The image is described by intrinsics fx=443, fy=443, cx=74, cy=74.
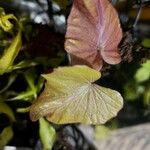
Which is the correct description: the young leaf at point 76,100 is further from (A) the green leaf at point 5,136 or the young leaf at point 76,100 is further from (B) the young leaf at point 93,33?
(A) the green leaf at point 5,136

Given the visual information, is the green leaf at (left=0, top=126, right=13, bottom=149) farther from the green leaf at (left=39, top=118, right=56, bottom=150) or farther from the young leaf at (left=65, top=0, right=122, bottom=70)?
the young leaf at (left=65, top=0, right=122, bottom=70)

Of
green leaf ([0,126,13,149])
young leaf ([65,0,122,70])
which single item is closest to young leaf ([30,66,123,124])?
young leaf ([65,0,122,70])

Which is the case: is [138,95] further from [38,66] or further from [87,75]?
[87,75]

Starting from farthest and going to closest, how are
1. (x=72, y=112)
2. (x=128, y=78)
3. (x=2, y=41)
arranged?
(x=128, y=78)
(x=2, y=41)
(x=72, y=112)

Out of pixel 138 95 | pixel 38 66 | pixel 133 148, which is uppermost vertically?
pixel 38 66

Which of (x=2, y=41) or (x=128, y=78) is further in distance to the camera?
(x=128, y=78)

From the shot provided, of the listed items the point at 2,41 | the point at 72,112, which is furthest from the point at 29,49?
the point at 72,112

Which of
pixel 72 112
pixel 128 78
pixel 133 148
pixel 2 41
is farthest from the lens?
pixel 133 148

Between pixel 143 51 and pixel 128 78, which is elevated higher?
pixel 143 51
